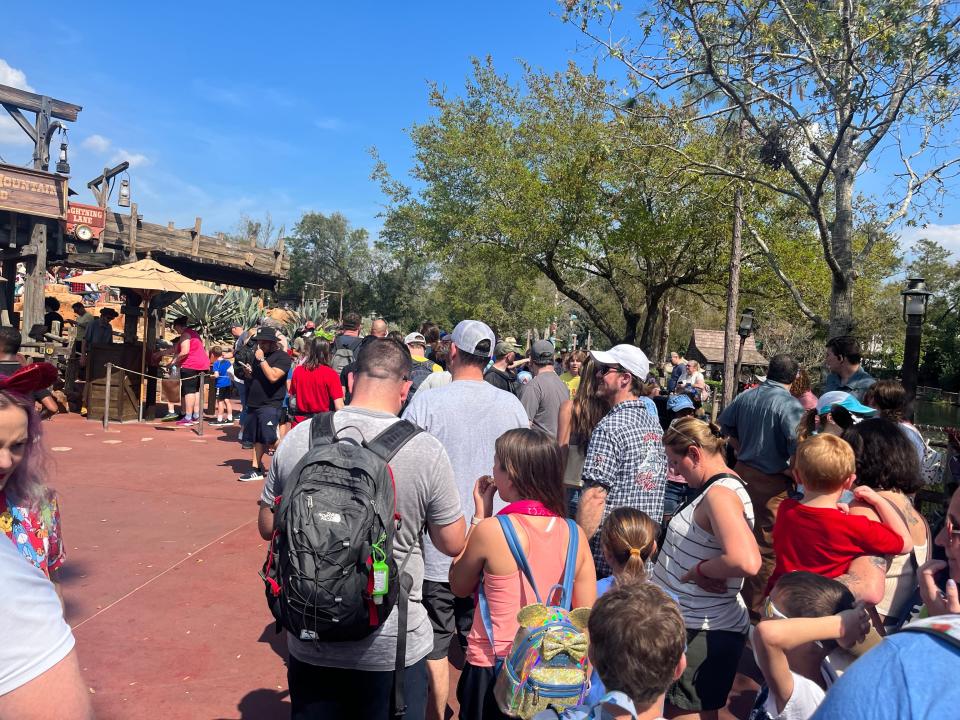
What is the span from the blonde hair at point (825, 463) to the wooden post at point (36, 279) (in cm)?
1350

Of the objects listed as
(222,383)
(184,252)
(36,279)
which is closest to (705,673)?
(222,383)

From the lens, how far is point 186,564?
5.10 meters

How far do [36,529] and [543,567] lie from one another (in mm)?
1723

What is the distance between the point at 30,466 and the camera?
2162 mm

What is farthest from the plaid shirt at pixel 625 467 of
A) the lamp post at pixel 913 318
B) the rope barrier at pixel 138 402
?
the rope barrier at pixel 138 402

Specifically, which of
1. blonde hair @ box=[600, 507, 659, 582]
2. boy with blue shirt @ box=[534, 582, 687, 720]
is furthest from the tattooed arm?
boy with blue shirt @ box=[534, 582, 687, 720]

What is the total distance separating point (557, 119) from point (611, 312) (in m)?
23.8

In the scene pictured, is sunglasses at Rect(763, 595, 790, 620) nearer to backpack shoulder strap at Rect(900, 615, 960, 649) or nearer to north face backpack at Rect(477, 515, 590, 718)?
north face backpack at Rect(477, 515, 590, 718)

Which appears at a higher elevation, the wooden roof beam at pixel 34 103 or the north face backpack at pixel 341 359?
the wooden roof beam at pixel 34 103

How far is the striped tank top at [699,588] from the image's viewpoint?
2541 mm

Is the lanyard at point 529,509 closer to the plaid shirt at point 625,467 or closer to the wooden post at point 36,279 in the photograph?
the plaid shirt at point 625,467

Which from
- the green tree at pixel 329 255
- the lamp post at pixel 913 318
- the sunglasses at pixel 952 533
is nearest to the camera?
the sunglasses at pixel 952 533

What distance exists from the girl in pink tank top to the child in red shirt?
3.24 ft

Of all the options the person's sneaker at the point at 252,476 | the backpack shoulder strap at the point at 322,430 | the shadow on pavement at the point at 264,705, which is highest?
the backpack shoulder strap at the point at 322,430
